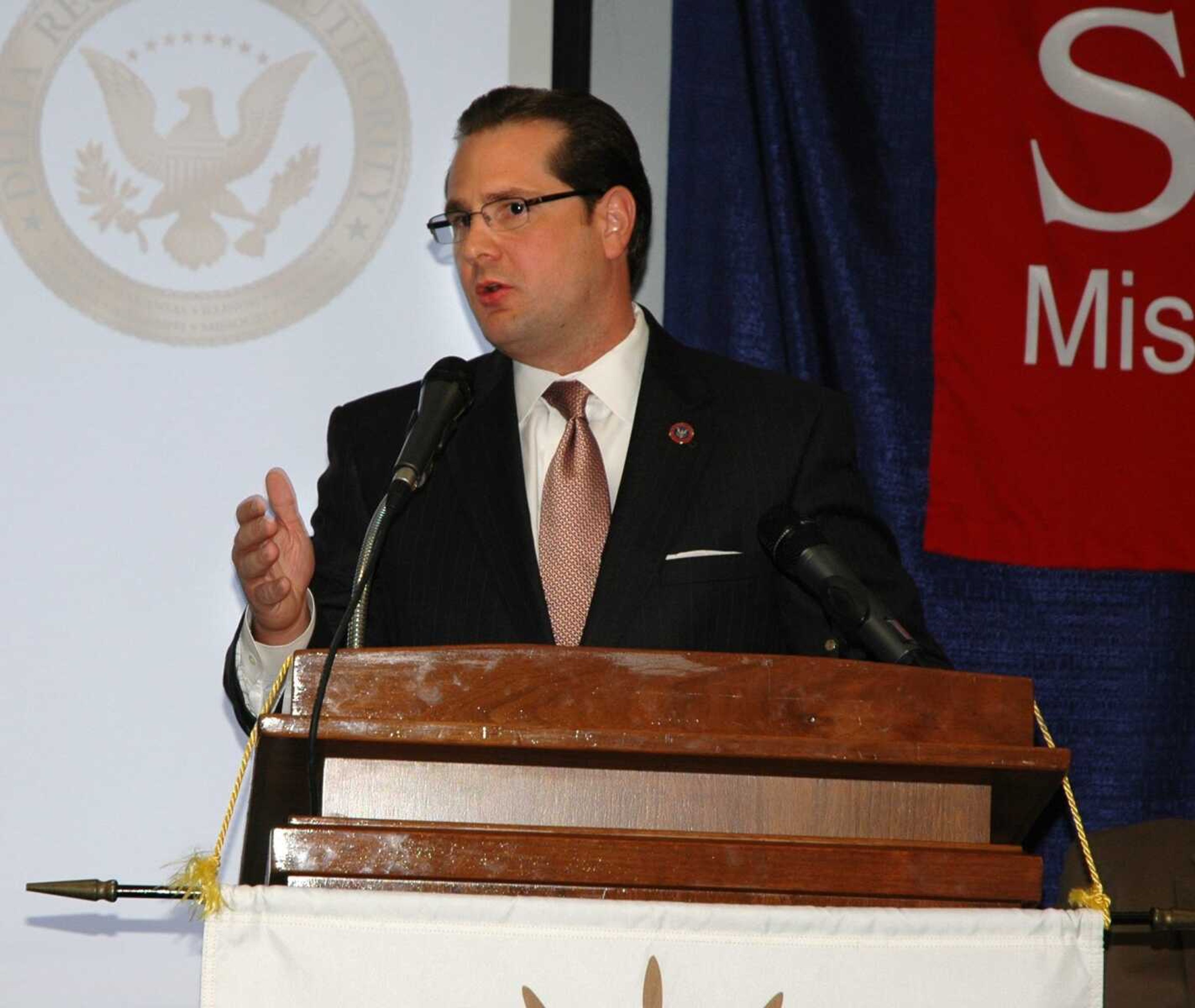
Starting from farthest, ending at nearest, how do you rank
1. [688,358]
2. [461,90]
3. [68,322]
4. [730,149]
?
[730,149], [461,90], [68,322], [688,358]

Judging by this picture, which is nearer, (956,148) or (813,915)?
(813,915)

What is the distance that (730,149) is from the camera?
114 inches

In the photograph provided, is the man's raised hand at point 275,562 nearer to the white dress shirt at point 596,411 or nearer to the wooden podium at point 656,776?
the wooden podium at point 656,776

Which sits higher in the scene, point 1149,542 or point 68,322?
point 68,322

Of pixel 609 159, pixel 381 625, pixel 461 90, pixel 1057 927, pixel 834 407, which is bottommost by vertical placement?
pixel 1057 927

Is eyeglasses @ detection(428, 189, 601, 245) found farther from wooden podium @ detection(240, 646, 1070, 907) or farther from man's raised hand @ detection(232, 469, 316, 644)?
wooden podium @ detection(240, 646, 1070, 907)

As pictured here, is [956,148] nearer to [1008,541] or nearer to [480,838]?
[1008,541]

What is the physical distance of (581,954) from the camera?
117 centimetres

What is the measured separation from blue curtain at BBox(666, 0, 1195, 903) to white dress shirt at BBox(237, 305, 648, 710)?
58 centimetres

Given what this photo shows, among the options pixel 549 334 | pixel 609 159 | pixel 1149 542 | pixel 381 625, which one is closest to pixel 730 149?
pixel 609 159

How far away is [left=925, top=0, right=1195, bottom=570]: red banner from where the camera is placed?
2.91m

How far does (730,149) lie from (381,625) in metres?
1.30

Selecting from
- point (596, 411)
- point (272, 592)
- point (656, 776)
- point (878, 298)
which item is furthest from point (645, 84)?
point (656, 776)

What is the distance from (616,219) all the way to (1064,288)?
1.07 metres
